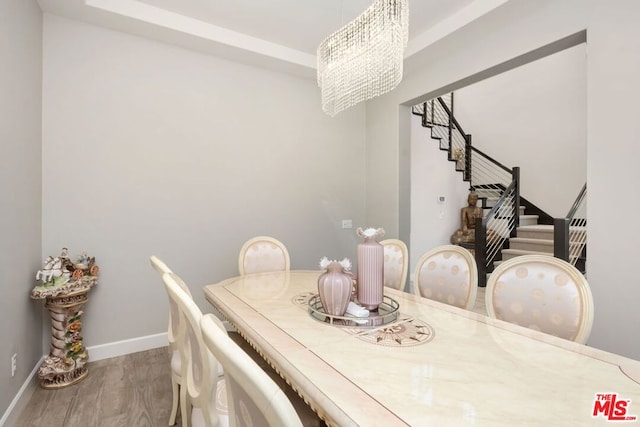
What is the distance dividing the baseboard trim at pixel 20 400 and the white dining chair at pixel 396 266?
241 cm

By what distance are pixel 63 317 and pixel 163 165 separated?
141 centimetres

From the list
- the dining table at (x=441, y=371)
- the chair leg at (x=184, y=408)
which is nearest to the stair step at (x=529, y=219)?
the dining table at (x=441, y=371)

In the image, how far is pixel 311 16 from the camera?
2.80 m

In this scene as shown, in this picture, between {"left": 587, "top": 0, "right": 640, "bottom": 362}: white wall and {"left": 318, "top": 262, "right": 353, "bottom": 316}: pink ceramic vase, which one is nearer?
{"left": 318, "top": 262, "right": 353, "bottom": 316}: pink ceramic vase

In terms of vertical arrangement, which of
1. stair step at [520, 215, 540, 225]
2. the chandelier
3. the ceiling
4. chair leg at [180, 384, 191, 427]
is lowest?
chair leg at [180, 384, 191, 427]

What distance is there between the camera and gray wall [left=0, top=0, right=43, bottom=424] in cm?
183

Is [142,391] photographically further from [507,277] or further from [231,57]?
[231,57]

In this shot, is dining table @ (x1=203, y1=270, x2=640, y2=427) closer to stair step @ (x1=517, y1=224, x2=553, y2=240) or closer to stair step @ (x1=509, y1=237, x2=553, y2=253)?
stair step @ (x1=509, y1=237, x2=553, y2=253)

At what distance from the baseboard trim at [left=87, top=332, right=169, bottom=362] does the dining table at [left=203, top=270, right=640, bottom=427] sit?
180cm

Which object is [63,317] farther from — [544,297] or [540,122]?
[540,122]

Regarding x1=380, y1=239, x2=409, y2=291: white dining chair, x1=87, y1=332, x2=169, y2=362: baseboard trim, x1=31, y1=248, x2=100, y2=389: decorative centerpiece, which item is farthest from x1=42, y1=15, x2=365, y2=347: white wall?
x1=380, y1=239, x2=409, y2=291: white dining chair

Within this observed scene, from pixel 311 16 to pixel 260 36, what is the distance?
0.59 meters

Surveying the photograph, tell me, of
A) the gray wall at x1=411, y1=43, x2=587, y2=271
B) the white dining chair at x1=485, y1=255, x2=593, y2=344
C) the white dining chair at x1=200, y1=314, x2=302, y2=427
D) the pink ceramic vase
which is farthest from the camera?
the gray wall at x1=411, y1=43, x2=587, y2=271

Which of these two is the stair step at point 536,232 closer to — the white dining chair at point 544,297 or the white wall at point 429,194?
the white wall at point 429,194
